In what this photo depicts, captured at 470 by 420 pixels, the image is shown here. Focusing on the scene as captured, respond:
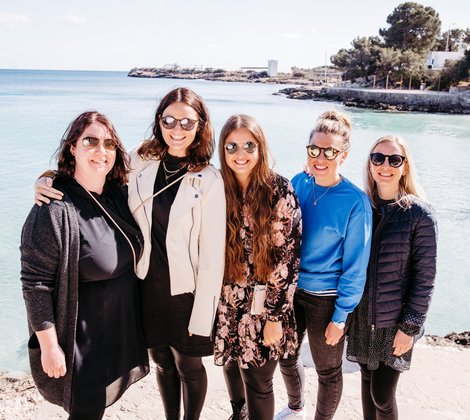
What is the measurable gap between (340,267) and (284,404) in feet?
4.44

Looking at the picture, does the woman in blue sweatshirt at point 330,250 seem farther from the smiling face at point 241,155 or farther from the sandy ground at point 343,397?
the sandy ground at point 343,397

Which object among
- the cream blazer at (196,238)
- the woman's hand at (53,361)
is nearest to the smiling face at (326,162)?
the cream blazer at (196,238)

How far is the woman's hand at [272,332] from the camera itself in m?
2.33

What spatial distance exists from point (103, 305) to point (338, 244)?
1281 millimetres

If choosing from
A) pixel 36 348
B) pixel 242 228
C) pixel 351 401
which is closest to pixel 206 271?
pixel 242 228

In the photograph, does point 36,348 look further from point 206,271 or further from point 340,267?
point 340,267

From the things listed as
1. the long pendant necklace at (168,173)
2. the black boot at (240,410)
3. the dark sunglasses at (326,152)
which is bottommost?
the black boot at (240,410)

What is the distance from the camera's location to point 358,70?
55.5 metres

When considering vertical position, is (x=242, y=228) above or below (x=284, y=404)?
above

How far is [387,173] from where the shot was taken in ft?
8.02

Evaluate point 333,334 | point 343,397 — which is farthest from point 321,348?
point 343,397

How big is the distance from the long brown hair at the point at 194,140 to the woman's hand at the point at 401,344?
145 cm

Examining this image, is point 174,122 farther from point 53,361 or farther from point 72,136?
point 53,361

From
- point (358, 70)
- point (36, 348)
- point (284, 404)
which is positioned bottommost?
point (284, 404)
